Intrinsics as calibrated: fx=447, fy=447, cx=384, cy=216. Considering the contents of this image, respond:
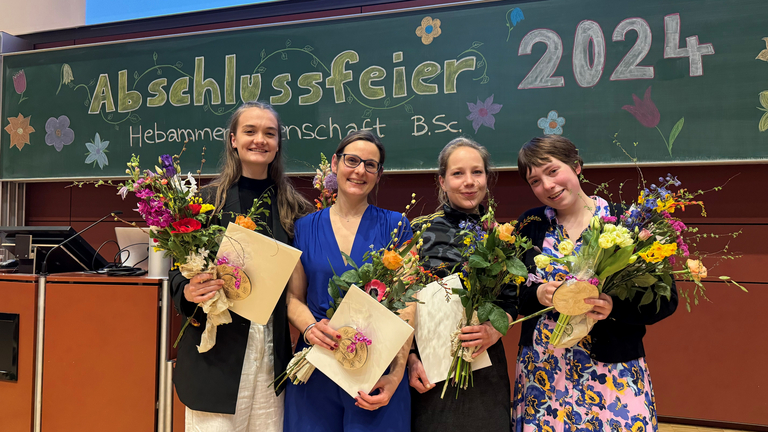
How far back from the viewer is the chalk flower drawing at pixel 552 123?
288cm

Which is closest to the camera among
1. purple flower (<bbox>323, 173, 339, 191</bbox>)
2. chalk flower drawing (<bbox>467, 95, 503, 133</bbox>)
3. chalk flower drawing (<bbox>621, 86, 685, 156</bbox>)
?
purple flower (<bbox>323, 173, 339, 191</bbox>)

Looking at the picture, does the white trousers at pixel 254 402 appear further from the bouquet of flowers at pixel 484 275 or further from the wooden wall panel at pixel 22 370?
the wooden wall panel at pixel 22 370

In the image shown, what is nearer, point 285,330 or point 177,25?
point 285,330

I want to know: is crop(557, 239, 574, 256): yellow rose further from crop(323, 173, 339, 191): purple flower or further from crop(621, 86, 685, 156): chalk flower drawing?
crop(621, 86, 685, 156): chalk flower drawing

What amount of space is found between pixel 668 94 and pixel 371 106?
188 cm

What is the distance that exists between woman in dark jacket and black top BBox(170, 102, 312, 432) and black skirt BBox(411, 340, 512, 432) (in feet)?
1.70

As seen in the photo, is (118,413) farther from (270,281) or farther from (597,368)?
(597,368)

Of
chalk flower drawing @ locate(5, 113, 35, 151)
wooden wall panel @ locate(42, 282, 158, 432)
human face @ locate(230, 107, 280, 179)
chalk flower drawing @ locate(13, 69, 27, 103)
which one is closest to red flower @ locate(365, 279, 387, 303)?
Answer: human face @ locate(230, 107, 280, 179)

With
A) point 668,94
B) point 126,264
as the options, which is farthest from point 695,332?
point 126,264

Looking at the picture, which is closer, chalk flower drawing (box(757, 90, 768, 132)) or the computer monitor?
the computer monitor

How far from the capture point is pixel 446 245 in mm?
1622

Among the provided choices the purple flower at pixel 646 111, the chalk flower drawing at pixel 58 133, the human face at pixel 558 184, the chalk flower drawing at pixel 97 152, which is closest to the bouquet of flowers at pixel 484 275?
the human face at pixel 558 184

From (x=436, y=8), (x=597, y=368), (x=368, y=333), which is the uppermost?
(x=436, y=8)

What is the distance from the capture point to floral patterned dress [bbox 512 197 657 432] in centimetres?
143
